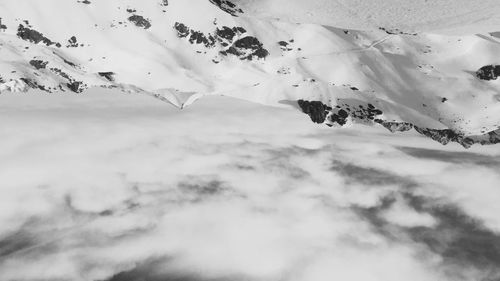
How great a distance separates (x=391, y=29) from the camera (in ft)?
68.3

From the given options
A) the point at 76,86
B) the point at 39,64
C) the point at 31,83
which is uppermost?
the point at 39,64

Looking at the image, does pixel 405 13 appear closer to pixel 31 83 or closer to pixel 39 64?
pixel 31 83

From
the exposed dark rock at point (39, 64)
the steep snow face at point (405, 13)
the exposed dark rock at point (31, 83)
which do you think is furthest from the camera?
the exposed dark rock at point (39, 64)

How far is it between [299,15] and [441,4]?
214 inches

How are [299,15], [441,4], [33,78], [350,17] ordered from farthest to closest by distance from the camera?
[33,78] → [299,15] → [350,17] → [441,4]

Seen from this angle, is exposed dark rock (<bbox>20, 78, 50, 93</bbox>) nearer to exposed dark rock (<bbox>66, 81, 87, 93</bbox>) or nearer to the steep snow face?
exposed dark rock (<bbox>66, 81, 87, 93</bbox>)

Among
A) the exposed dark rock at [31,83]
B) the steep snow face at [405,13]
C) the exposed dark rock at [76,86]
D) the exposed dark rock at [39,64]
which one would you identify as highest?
the steep snow face at [405,13]

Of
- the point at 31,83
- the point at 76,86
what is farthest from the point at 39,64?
the point at 76,86

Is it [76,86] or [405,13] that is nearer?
[405,13]

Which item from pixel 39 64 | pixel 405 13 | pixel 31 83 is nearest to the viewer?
pixel 405 13

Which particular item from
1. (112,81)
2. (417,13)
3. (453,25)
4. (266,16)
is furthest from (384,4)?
(112,81)

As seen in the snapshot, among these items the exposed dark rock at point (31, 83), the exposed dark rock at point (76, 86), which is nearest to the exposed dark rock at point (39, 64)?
the exposed dark rock at point (31, 83)

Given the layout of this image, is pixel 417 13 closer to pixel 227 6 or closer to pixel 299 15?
pixel 299 15

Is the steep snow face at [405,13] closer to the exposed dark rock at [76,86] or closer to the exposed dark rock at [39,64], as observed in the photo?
the exposed dark rock at [76,86]
